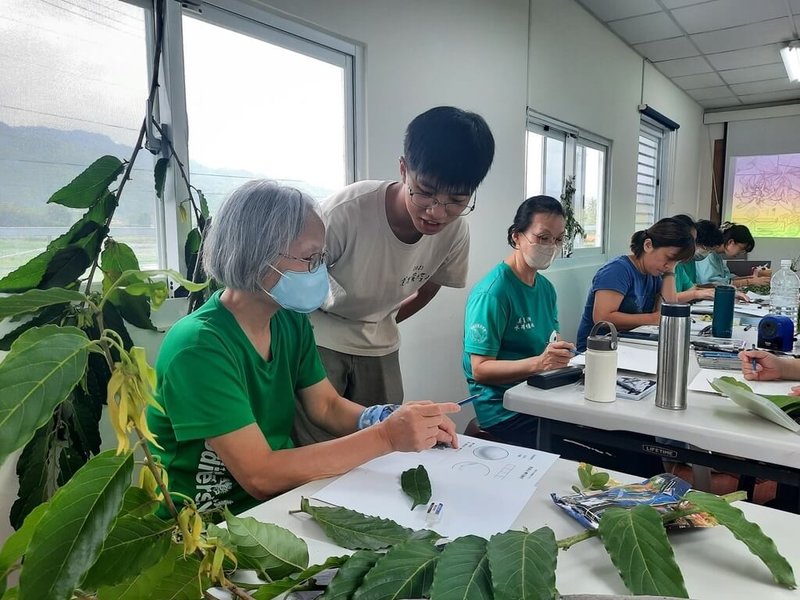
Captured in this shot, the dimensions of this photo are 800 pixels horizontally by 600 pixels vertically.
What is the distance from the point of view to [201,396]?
971mm

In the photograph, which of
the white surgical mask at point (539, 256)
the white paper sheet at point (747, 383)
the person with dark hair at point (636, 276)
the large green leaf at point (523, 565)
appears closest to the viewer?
the large green leaf at point (523, 565)

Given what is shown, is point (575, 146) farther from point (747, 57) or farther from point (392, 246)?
point (392, 246)

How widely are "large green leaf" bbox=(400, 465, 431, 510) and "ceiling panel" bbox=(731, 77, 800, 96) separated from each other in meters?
6.65

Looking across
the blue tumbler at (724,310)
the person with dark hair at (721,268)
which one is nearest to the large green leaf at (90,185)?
the blue tumbler at (724,310)

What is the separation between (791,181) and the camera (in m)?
6.82

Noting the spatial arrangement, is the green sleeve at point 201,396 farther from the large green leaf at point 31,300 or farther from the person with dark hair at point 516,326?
the person with dark hair at point 516,326

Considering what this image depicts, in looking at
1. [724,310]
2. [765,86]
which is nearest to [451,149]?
[724,310]

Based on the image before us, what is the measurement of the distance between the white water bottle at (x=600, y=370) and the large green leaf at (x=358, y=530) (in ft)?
2.72

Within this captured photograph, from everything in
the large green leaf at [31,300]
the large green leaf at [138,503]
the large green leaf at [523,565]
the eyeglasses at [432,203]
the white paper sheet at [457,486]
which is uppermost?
the eyeglasses at [432,203]

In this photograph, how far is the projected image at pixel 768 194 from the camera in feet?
22.4

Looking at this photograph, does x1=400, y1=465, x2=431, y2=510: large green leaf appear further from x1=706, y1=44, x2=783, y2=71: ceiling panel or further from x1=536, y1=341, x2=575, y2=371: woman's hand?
x1=706, y1=44, x2=783, y2=71: ceiling panel

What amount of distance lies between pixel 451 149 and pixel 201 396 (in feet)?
2.78

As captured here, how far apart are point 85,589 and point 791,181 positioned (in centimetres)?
830

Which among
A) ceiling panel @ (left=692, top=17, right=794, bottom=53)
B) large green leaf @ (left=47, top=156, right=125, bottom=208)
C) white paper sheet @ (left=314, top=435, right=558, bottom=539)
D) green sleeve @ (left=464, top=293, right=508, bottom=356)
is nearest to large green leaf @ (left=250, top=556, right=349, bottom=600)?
white paper sheet @ (left=314, top=435, right=558, bottom=539)
